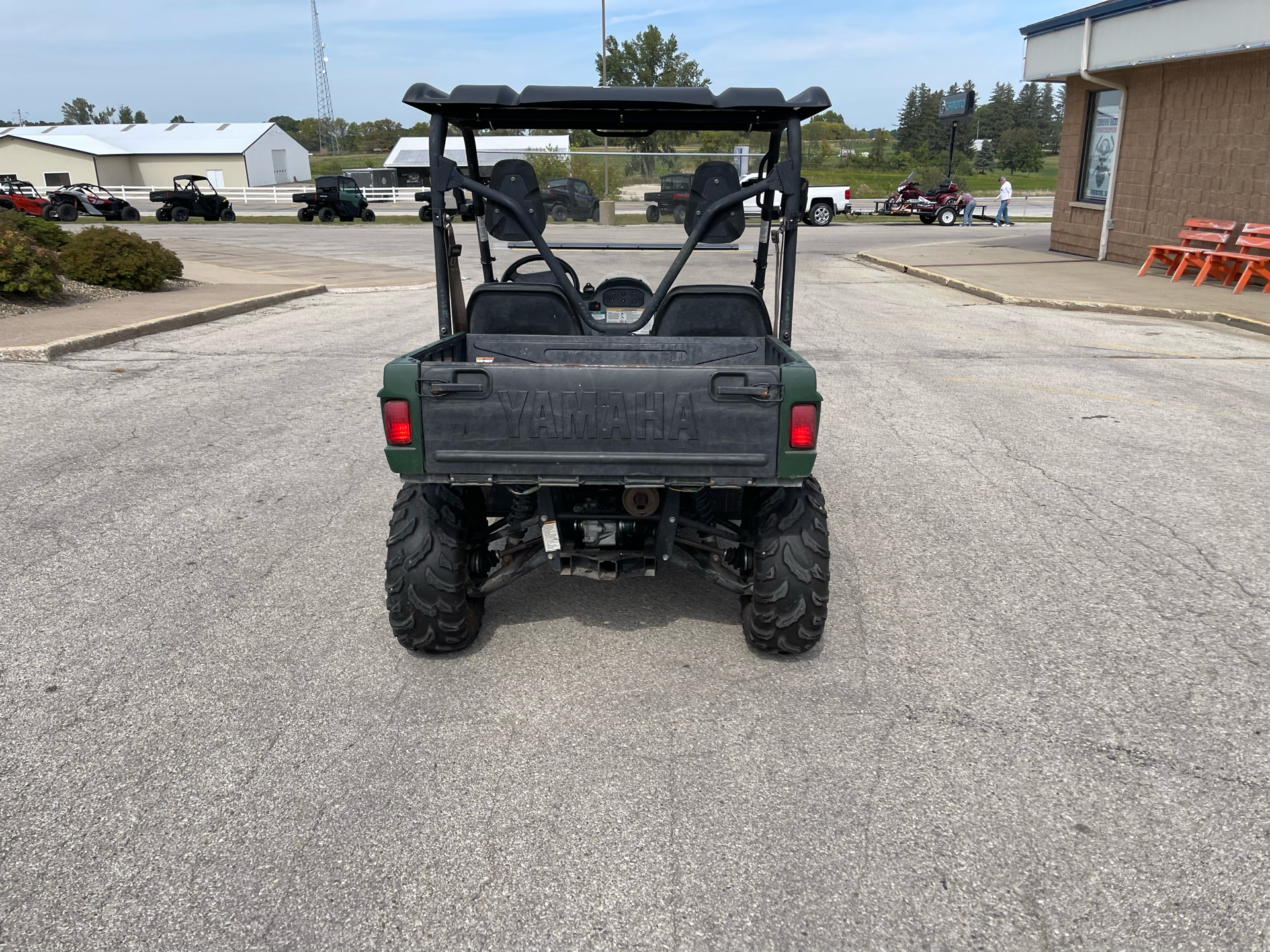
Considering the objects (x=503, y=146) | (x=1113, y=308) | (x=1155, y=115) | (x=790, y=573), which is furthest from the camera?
Result: (x=1155, y=115)

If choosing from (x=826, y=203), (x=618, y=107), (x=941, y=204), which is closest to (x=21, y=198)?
(x=826, y=203)

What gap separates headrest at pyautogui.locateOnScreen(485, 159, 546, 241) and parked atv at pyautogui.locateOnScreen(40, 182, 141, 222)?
3636 centimetres

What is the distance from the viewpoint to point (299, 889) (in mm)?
2713

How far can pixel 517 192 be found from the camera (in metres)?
5.16

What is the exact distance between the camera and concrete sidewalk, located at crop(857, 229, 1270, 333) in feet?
45.4

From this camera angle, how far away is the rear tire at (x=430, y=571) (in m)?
3.86

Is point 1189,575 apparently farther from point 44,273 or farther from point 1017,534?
point 44,273

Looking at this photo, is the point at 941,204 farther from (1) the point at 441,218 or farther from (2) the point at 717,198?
(1) the point at 441,218

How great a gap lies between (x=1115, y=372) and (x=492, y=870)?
9.20 meters

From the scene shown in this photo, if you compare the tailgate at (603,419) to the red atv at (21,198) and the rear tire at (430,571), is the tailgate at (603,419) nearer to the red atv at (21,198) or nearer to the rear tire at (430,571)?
the rear tire at (430,571)

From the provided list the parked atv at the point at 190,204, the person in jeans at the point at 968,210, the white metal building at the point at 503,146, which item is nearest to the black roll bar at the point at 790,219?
the white metal building at the point at 503,146

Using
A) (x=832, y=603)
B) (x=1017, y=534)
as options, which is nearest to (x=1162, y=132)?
(x=1017, y=534)

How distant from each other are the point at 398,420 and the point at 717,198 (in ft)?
7.68

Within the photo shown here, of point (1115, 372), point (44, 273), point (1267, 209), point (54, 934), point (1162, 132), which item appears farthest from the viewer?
point (1162, 132)
